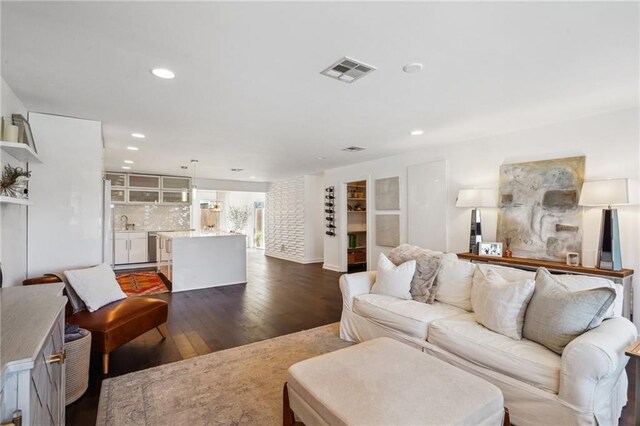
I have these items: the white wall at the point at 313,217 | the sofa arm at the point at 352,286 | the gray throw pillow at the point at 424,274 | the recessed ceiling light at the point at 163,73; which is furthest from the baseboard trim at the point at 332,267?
the recessed ceiling light at the point at 163,73

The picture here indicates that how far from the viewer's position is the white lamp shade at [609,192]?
293cm

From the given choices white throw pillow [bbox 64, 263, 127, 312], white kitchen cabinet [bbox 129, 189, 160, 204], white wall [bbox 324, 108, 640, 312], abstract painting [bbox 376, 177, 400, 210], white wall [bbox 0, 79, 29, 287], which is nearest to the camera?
white wall [bbox 0, 79, 29, 287]

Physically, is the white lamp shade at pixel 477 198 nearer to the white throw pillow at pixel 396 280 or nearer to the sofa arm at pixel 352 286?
the white throw pillow at pixel 396 280

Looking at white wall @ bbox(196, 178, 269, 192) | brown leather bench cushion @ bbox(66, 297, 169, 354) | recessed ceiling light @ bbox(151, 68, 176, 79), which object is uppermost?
recessed ceiling light @ bbox(151, 68, 176, 79)

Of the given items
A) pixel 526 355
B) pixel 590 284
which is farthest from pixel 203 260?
pixel 590 284

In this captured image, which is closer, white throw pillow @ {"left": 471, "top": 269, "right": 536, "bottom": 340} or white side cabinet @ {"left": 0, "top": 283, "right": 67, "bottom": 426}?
white side cabinet @ {"left": 0, "top": 283, "right": 67, "bottom": 426}

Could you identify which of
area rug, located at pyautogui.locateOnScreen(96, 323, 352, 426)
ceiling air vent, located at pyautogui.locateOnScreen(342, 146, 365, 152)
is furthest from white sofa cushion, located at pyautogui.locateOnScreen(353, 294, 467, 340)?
ceiling air vent, located at pyautogui.locateOnScreen(342, 146, 365, 152)

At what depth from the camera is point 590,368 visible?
163cm

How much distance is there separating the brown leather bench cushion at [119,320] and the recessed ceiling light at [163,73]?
2.04 metres

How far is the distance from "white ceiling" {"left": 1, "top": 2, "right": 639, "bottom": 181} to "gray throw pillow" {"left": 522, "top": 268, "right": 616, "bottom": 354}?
62.1 inches

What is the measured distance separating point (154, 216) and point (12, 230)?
606 centimetres

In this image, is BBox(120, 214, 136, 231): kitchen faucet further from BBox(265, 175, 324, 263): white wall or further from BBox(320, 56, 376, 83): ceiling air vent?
BBox(320, 56, 376, 83): ceiling air vent

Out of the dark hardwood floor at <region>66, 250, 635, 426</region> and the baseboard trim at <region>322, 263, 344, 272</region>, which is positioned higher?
the baseboard trim at <region>322, 263, 344, 272</region>

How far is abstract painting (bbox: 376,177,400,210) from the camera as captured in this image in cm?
573
